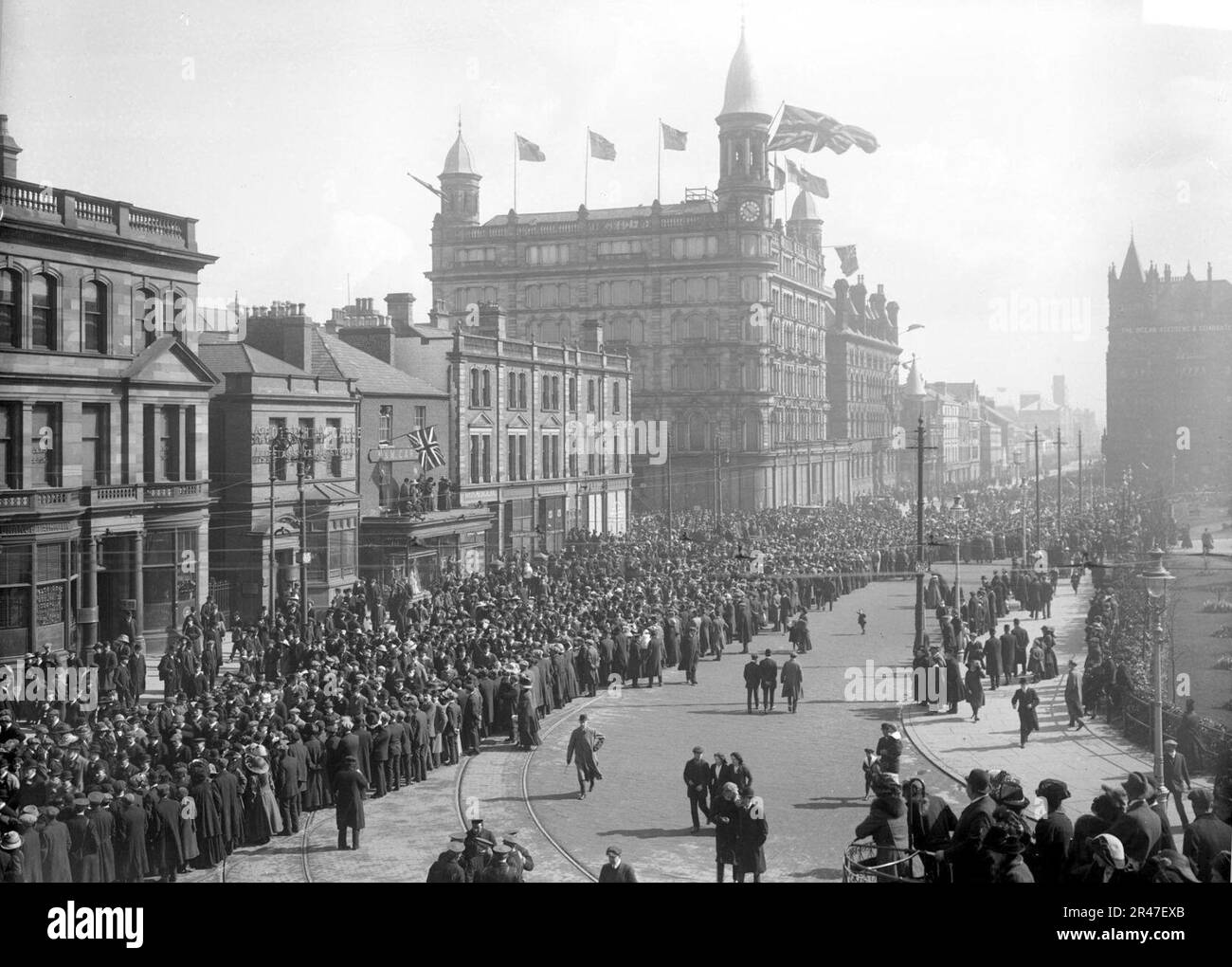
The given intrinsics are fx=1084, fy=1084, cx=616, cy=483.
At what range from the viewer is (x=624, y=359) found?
57031 millimetres

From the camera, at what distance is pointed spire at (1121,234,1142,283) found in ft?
64.5

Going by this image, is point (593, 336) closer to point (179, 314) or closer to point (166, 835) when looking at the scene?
point (179, 314)

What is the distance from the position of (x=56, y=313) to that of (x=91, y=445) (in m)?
3.33

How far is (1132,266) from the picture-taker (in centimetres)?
2603

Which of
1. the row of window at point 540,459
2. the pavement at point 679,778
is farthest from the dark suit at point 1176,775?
the row of window at point 540,459

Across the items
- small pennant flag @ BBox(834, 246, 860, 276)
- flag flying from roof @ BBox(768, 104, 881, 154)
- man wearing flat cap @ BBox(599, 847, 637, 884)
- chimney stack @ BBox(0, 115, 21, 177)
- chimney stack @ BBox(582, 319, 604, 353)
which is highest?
chimney stack @ BBox(582, 319, 604, 353)

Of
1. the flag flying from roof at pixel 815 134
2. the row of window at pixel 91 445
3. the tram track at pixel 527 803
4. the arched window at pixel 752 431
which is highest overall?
the flag flying from roof at pixel 815 134

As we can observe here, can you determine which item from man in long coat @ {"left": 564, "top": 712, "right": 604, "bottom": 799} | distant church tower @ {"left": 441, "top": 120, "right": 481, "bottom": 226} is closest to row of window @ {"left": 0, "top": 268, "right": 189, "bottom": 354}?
distant church tower @ {"left": 441, "top": 120, "right": 481, "bottom": 226}

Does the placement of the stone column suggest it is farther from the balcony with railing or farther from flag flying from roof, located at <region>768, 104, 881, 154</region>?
flag flying from roof, located at <region>768, 104, 881, 154</region>

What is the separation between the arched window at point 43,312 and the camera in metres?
24.2

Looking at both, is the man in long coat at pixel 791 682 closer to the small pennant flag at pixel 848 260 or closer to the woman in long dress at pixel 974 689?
the woman in long dress at pixel 974 689

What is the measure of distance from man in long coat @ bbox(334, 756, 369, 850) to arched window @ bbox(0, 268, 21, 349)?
1420 cm

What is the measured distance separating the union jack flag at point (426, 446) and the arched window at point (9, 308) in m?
15.1

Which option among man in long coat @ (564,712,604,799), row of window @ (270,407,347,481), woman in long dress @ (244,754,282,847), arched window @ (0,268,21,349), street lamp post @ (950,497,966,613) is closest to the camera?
woman in long dress @ (244,754,282,847)
